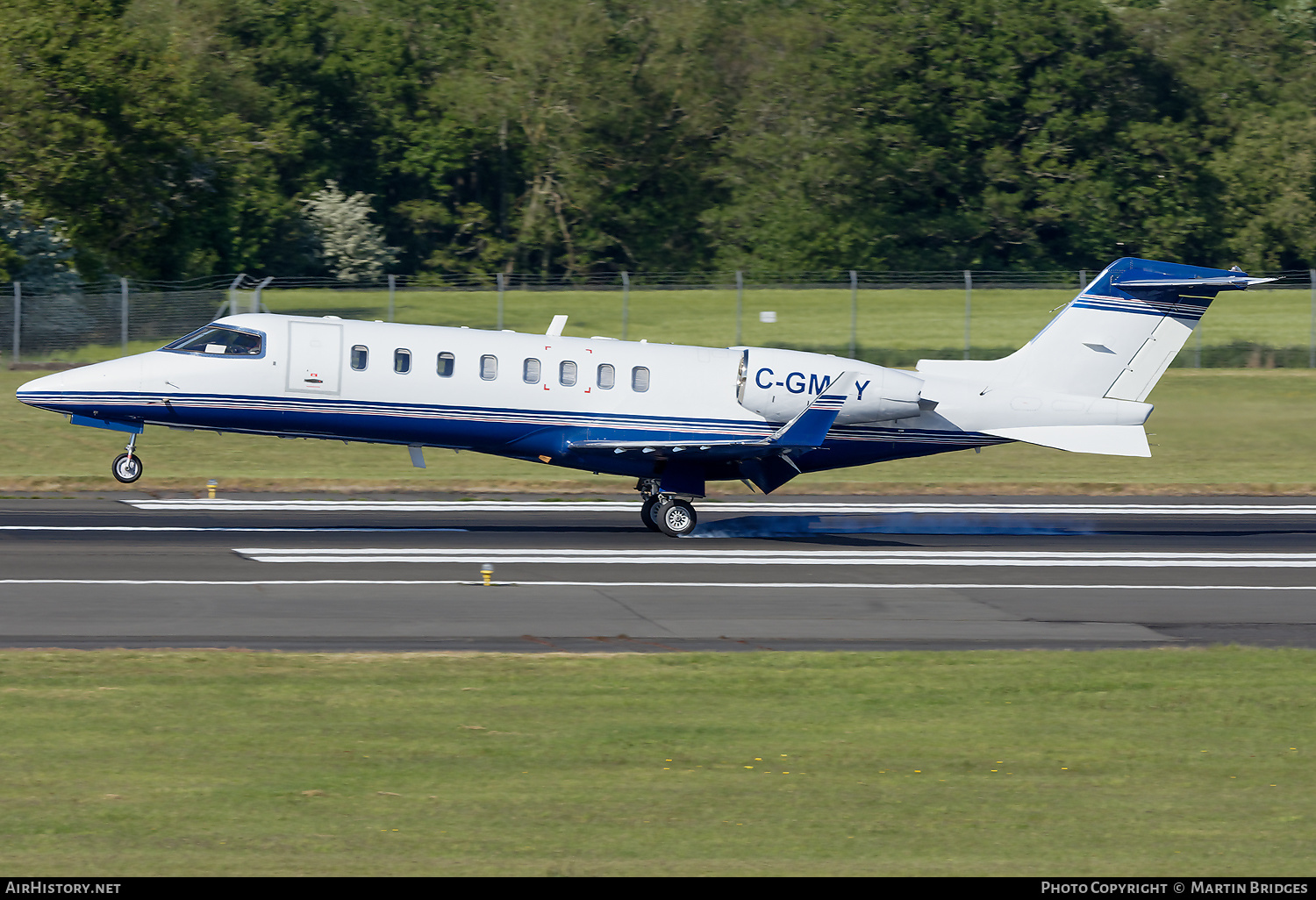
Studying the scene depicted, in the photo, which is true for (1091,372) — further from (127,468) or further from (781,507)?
(127,468)

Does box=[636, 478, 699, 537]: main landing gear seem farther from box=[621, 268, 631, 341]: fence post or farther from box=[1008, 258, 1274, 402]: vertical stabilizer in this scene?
box=[621, 268, 631, 341]: fence post

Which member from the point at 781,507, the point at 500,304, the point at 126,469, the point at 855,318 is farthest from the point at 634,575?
the point at 855,318

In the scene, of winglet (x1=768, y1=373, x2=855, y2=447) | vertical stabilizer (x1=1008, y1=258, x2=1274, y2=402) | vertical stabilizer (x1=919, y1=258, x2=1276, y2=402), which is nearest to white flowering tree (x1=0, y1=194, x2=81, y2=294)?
winglet (x1=768, y1=373, x2=855, y2=447)

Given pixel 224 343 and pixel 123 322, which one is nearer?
pixel 224 343

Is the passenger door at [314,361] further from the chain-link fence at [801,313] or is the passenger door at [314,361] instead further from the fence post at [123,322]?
the fence post at [123,322]

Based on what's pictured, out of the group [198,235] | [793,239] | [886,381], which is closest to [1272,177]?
[793,239]

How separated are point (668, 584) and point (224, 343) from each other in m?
7.92

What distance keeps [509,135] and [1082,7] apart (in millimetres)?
25121

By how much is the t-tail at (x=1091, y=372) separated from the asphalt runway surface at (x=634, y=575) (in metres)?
1.81

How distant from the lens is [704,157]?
69312 millimetres

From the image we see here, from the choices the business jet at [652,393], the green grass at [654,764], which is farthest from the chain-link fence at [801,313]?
the green grass at [654,764]

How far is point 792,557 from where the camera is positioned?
22.1m

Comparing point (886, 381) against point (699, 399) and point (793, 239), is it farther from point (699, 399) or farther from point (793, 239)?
point (793, 239)

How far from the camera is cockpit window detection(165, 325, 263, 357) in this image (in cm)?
2248
